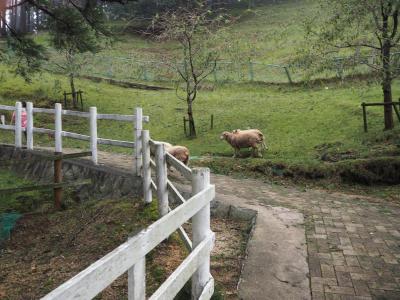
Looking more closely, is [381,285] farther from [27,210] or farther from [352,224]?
[27,210]

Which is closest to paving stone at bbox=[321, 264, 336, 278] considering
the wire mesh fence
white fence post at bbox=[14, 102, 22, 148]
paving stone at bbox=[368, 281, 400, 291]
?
paving stone at bbox=[368, 281, 400, 291]

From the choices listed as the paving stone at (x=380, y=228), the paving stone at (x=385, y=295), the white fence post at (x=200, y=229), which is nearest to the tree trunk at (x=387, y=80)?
the paving stone at (x=380, y=228)

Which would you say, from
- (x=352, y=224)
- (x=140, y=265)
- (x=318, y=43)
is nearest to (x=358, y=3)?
(x=318, y=43)

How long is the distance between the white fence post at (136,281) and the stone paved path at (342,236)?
2.01 m

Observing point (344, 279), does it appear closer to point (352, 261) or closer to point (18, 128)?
point (352, 261)

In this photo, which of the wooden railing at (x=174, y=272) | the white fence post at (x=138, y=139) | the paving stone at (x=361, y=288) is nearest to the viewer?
the wooden railing at (x=174, y=272)

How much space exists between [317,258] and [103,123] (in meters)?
16.2

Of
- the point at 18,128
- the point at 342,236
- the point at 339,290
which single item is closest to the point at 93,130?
the point at 18,128

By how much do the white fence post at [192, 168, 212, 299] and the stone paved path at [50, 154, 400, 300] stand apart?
731 mm

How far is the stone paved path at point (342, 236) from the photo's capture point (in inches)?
174

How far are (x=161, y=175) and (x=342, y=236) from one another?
2.57 meters

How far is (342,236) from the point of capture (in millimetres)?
5895

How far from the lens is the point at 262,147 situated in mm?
13469

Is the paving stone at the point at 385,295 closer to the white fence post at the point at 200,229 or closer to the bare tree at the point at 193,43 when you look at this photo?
the white fence post at the point at 200,229
